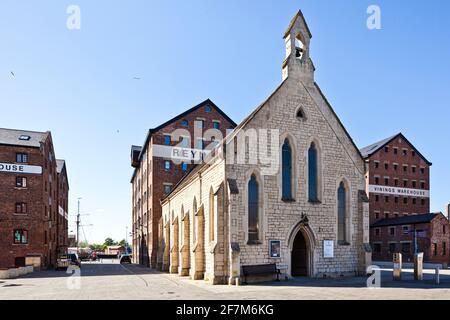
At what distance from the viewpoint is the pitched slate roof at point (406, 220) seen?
5089cm

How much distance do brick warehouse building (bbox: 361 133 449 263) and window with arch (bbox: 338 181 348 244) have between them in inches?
1222

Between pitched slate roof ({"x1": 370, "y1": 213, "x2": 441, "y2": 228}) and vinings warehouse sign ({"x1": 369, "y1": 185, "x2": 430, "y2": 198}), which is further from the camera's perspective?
vinings warehouse sign ({"x1": 369, "y1": 185, "x2": 430, "y2": 198})

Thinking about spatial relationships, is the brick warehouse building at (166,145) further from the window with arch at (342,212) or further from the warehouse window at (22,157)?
the window with arch at (342,212)

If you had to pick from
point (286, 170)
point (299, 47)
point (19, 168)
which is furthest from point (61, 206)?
point (299, 47)

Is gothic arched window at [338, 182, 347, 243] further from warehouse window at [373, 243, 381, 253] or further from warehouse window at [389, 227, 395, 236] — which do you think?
warehouse window at [373, 243, 381, 253]

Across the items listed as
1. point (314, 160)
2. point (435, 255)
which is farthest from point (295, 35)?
point (435, 255)

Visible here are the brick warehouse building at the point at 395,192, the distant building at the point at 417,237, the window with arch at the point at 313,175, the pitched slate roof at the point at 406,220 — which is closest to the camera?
the window with arch at the point at 313,175

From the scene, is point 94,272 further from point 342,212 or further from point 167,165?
point 342,212

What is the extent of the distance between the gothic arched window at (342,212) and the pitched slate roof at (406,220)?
2951cm

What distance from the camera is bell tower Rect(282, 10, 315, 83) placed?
2591 centimetres

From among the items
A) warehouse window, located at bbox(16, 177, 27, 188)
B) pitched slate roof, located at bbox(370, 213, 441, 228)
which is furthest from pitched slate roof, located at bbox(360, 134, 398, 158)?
warehouse window, located at bbox(16, 177, 27, 188)

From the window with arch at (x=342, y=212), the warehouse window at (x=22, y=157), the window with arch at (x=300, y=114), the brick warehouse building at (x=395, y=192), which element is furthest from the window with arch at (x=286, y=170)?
the brick warehouse building at (x=395, y=192)

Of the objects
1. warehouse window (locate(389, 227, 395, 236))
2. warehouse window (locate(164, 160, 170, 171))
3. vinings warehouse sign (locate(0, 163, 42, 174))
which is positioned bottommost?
warehouse window (locate(389, 227, 395, 236))
